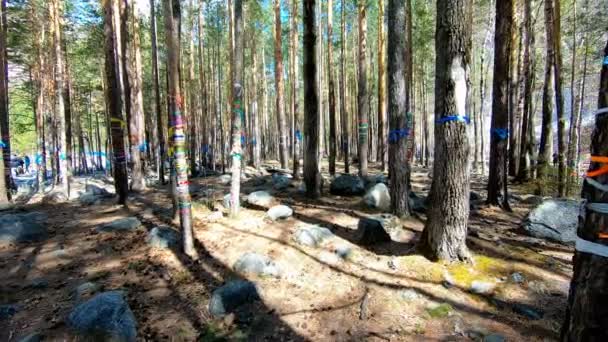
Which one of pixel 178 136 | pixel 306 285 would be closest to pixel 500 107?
pixel 306 285

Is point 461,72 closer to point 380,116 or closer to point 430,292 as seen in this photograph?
point 430,292

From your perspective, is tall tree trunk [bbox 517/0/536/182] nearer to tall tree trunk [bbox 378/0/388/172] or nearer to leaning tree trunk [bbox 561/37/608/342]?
tall tree trunk [bbox 378/0/388/172]

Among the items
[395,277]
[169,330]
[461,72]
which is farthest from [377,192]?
[169,330]

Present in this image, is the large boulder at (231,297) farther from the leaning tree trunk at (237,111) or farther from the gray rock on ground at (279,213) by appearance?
the leaning tree trunk at (237,111)

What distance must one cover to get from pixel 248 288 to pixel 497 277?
2.97m

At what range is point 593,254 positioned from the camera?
1.45 meters

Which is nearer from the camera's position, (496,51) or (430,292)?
(430,292)

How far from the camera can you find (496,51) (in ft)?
21.8

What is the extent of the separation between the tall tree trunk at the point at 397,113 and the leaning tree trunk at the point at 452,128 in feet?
5.31

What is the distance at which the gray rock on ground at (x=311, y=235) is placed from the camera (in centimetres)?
491

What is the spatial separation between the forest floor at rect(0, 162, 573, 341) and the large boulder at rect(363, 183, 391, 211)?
1023 mm

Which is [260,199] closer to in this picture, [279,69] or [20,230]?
[20,230]

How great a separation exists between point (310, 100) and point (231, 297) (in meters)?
4.87

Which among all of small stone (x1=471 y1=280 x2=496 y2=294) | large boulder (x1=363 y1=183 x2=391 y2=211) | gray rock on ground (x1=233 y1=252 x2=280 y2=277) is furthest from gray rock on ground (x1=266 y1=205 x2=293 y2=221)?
small stone (x1=471 y1=280 x2=496 y2=294)
